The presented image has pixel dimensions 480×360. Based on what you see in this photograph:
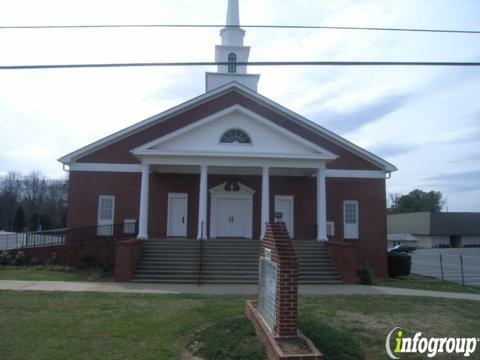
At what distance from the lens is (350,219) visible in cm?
2286

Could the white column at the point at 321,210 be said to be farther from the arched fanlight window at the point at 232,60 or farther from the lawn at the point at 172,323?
the arched fanlight window at the point at 232,60

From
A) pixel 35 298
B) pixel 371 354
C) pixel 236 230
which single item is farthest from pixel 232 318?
pixel 236 230

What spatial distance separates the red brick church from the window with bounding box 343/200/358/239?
0.05m

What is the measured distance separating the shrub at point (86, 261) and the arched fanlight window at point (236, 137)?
778cm

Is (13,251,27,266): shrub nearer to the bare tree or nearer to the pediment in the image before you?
the pediment

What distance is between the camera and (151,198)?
21719 millimetres

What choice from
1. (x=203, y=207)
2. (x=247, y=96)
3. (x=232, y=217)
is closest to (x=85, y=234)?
(x=203, y=207)

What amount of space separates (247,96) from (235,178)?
461 centimetres

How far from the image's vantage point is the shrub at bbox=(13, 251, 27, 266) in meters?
18.6

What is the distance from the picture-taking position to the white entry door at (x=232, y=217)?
22.2 meters

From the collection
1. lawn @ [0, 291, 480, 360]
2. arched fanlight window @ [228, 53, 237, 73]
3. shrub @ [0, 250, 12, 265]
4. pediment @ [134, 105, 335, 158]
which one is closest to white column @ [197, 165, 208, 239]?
pediment @ [134, 105, 335, 158]

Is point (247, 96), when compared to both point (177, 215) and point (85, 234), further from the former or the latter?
point (85, 234)

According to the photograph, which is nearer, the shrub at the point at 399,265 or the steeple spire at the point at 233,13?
the shrub at the point at 399,265

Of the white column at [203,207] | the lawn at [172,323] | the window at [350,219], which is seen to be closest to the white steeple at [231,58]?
the window at [350,219]
